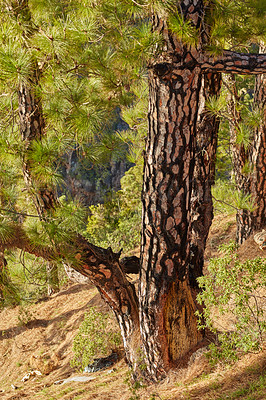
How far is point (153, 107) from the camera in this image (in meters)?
2.96

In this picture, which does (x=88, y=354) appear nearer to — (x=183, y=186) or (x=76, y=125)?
(x=183, y=186)

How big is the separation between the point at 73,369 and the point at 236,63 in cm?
437

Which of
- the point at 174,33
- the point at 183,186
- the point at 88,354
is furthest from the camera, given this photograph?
the point at 88,354

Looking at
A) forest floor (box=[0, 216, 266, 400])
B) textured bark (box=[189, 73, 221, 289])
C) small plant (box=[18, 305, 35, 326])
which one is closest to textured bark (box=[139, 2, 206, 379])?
forest floor (box=[0, 216, 266, 400])

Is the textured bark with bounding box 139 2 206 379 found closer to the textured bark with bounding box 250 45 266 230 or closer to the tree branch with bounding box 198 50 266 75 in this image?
the tree branch with bounding box 198 50 266 75

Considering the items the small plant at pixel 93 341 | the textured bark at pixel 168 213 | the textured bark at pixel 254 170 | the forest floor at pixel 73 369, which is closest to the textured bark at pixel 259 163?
the textured bark at pixel 254 170

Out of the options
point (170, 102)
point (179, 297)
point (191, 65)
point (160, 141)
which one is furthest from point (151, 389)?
point (191, 65)

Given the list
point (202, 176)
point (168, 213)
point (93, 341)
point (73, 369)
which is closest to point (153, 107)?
point (168, 213)

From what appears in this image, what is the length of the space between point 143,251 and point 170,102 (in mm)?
1296

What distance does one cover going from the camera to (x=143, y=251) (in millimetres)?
3324

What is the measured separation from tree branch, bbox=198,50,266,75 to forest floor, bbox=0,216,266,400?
88.8 inches

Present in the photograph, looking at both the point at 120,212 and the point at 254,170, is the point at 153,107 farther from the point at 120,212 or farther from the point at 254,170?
the point at 120,212

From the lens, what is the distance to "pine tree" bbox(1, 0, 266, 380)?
9.04 feet

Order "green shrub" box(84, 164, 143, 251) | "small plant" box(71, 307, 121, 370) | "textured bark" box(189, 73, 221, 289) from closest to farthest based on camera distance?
"textured bark" box(189, 73, 221, 289) < "small plant" box(71, 307, 121, 370) < "green shrub" box(84, 164, 143, 251)
